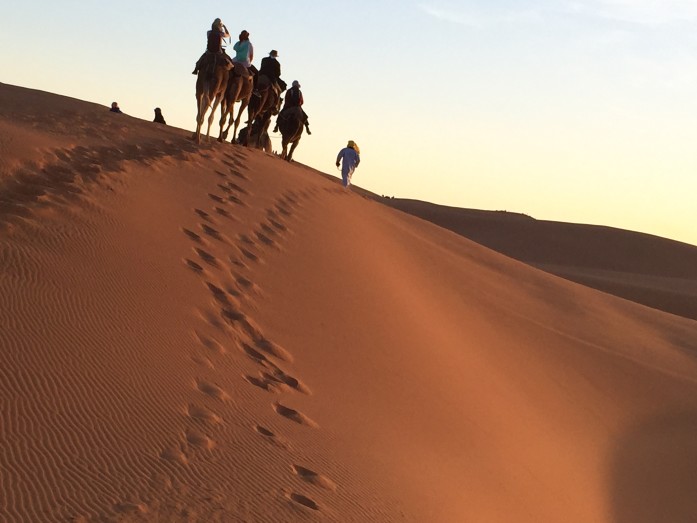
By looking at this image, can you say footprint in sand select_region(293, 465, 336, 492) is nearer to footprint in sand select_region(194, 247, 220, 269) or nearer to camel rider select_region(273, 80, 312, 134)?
footprint in sand select_region(194, 247, 220, 269)

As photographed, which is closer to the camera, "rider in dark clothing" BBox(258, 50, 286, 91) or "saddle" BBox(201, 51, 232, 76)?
"saddle" BBox(201, 51, 232, 76)

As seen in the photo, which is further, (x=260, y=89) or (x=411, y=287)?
(x=260, y=89)

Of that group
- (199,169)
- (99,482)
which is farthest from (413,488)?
(199,169)

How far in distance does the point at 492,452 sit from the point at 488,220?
42387 mm

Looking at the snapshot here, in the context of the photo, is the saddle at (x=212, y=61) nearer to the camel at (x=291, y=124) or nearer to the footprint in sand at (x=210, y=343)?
the camel at (x=291, y=124)

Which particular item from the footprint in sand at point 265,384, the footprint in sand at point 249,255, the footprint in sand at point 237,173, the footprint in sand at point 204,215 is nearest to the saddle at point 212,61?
the footprint in sand at point 237,173

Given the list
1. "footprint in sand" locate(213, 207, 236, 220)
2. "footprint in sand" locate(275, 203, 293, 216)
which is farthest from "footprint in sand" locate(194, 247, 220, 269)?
"footprint in sand" locate(275, 203, 293, 216)

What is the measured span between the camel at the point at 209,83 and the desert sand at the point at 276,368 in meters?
0.86

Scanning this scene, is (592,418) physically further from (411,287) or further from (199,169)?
(199,169)

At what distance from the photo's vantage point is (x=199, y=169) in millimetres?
12367

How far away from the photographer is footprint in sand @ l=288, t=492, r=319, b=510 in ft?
18.2

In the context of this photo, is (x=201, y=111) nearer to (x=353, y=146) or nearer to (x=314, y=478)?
(x=353, y=146)

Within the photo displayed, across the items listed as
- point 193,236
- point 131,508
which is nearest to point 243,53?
point 193,236

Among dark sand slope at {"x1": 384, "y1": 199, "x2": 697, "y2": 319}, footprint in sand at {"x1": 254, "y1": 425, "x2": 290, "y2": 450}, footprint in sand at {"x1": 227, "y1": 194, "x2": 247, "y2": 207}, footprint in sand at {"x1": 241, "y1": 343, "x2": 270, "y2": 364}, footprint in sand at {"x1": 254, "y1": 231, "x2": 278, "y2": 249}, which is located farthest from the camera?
dark sand slope at {"x1": 384, "y1": 199, "x2": 697, "y2": 319}
